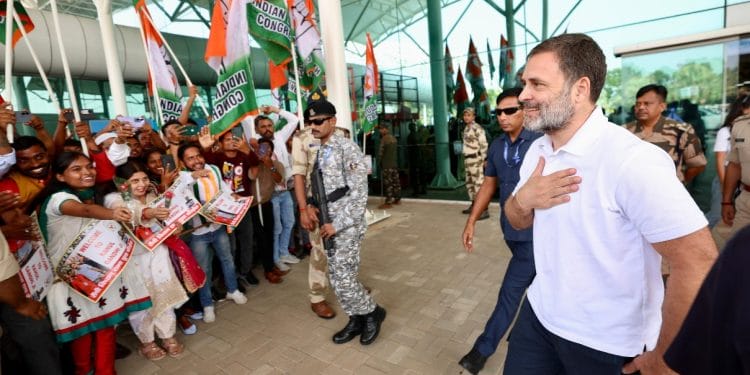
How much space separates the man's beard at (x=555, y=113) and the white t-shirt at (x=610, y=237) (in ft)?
0.22

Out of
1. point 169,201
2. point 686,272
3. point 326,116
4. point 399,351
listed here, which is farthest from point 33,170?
point 686,272

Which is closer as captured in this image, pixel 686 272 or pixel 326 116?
pixel 686 272

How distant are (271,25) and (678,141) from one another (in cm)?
451

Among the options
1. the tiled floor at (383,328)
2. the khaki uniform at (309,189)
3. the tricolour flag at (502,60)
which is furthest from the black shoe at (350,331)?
the tricolour flag at (502,60)

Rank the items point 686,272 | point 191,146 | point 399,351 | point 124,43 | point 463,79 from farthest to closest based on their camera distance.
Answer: point 463,79, point 124,43, point 191,146, point 399,351, point 686,272

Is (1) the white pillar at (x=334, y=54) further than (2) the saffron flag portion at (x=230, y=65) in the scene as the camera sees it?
Yes

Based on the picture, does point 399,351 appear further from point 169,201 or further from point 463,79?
point 463,79

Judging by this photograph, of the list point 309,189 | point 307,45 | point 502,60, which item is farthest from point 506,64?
point 309,189

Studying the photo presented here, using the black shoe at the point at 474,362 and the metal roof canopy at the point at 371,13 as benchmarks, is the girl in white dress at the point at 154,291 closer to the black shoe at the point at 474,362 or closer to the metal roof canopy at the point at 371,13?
the black shoe at the point at 474,362

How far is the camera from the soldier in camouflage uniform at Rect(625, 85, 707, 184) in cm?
336

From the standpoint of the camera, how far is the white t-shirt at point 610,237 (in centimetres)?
108

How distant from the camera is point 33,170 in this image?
266 centimetres

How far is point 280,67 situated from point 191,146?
2048mm

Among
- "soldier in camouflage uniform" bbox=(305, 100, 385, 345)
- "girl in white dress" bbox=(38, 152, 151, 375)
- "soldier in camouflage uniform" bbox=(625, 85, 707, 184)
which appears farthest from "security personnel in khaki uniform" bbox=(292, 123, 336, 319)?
"soldier in camouflage uniform" bbox=(625, 85, 707, 184)
